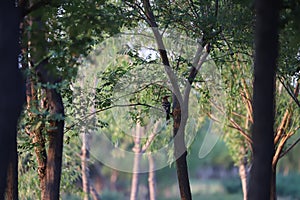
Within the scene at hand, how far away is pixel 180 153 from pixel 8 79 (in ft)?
18.9

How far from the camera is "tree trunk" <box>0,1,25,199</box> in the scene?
5082 mm

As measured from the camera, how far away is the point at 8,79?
5.07m

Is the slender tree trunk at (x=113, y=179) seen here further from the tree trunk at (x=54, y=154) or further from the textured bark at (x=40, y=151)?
the tree trunk at (x=54, y=154)

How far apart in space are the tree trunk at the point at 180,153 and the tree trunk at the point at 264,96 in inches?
179

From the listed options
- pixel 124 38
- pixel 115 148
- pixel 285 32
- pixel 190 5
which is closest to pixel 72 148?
pixel 115 148

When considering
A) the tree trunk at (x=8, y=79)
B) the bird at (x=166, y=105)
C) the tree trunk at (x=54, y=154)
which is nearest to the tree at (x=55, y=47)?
the tree trunk at (x=54, y=154)

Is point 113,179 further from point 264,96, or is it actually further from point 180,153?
point 264,96

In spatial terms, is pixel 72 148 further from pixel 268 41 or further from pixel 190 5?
pixel 268 41

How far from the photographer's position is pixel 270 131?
19.1 ft

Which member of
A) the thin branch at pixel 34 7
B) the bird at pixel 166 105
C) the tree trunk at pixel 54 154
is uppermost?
the thin branch at pixel 34 7

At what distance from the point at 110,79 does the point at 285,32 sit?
133 inches

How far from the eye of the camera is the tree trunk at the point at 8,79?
5.08 meters

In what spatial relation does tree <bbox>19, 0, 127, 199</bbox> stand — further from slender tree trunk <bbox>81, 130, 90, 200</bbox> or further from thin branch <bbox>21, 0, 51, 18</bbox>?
slender tree trunk <bbox>81, 130, 90, 200</bbox>

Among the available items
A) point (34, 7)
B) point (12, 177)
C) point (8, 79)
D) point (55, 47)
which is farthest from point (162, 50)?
point (8, 79)
